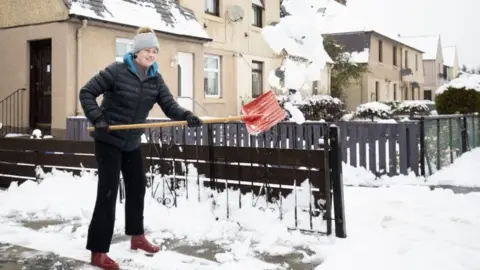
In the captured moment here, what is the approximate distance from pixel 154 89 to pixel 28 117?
9691 millimetres

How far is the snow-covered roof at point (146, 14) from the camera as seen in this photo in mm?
12156

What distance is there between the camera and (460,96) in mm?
14289

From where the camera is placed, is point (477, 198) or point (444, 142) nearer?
point (477, 198)

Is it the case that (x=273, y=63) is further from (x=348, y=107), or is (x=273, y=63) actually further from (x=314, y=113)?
(x=348, y=107)

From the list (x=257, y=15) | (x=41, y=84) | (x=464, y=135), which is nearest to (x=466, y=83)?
(x=464, y=135)

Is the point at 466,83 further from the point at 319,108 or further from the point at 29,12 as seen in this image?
the point at 29,12

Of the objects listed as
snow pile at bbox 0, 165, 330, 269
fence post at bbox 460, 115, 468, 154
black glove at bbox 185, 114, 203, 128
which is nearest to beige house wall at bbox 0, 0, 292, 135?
snow pile at bbox 0, 165, 330, 269

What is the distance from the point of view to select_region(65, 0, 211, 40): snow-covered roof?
12156mm

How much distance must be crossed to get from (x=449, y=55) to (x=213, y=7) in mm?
55935

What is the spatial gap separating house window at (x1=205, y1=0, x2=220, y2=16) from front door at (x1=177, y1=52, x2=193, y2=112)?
9.00ft

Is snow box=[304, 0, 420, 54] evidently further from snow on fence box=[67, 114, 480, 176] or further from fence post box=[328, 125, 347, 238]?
fence post box=[328, 125, 347, 238]

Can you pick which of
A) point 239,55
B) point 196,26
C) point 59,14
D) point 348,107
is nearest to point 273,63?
point 239,55

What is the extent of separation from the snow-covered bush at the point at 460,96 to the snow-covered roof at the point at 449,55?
53.1 m

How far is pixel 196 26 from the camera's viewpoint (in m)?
15.7
